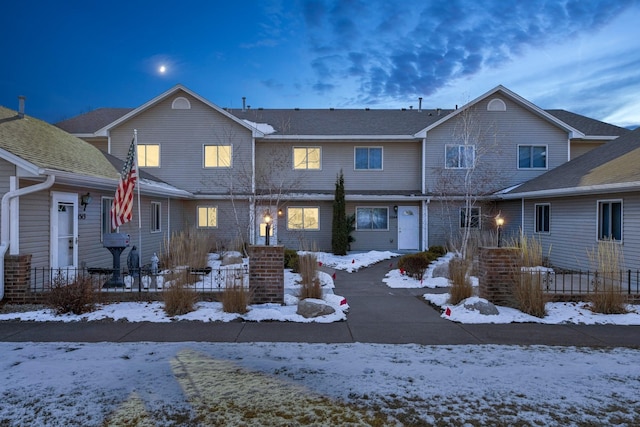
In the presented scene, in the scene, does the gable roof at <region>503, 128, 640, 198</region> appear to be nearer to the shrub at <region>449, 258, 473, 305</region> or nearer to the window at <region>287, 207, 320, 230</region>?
the shrub at <region>449, 258, 473, 305</region>

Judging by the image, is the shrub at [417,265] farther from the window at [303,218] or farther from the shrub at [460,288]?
the window at [303,218]

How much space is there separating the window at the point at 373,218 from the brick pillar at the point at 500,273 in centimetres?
1148

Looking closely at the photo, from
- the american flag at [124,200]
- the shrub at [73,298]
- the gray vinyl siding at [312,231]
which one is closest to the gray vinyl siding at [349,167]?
the gray vinyl siding at [312,231]

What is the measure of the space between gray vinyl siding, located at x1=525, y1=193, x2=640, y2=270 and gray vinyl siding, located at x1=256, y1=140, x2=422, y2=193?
579 cm

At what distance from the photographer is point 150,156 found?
61.7 ft

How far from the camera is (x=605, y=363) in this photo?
5.18 m

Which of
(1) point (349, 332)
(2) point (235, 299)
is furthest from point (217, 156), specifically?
(1) point (349, 332)

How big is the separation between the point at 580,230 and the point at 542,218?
2688 millimetres

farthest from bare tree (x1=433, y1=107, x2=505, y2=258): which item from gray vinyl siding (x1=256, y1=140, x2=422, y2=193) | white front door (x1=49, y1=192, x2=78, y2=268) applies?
white front door (x1=49, y1=192, x2=78, y2=268)

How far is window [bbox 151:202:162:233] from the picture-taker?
15.5 m


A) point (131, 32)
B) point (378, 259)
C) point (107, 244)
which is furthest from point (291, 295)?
point (131, 32)

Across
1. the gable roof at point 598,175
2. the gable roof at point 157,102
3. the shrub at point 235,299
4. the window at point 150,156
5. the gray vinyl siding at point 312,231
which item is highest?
the gable roof at point 157,102

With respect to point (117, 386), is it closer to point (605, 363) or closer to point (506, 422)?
point (506, 422)

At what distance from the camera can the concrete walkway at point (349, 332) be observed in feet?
20.2
